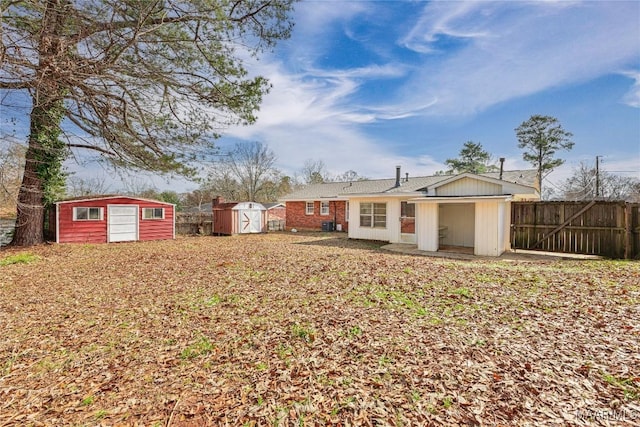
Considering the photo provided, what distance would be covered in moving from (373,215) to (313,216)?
737cm

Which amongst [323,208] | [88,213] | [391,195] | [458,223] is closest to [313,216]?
[323,208]

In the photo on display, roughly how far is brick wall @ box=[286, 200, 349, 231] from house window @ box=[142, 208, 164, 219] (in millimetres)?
8978

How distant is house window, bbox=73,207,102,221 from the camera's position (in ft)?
46.8

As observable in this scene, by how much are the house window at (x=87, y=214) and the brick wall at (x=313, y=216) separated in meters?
11.9

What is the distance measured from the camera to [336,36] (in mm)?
10188

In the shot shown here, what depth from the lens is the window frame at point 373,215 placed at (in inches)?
576

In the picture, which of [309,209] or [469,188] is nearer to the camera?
[469,188]

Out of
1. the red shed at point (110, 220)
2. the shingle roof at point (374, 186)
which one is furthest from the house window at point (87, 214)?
the shingle roof at point (374, 186)

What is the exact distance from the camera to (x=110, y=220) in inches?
599

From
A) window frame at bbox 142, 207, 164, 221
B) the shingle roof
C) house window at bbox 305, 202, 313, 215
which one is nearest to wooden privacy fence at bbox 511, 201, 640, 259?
the shingle roof

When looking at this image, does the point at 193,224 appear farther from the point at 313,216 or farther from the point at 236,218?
the point at 313,216

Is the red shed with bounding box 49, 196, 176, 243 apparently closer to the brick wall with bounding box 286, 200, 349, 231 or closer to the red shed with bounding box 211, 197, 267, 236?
the red shed with bounding box 211, 197, 267, 236

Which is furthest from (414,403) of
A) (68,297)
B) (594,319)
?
(68,297)

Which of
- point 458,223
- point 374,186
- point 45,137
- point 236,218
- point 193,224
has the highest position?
point 45,137
